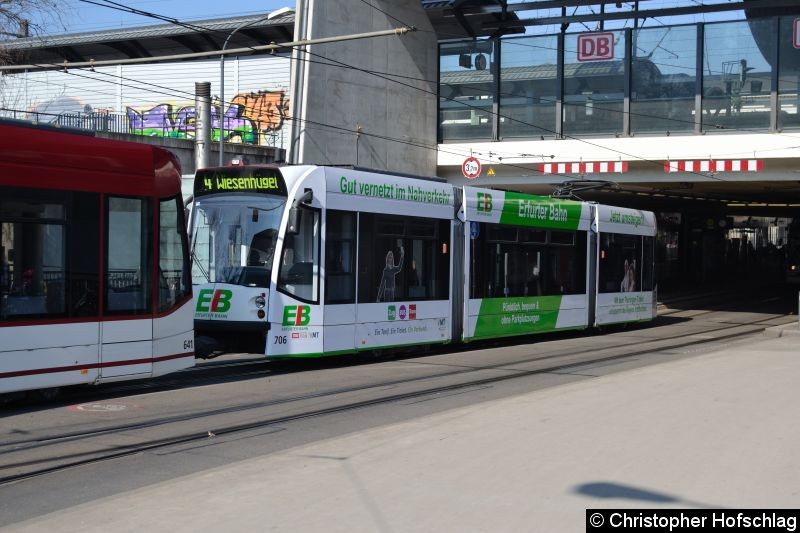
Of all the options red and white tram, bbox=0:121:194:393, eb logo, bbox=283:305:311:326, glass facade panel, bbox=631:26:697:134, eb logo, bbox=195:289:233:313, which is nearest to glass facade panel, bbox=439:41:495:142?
glass facade panel, bbox=631:26:697:134

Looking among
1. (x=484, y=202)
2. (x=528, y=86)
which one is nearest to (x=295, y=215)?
(x=484, y=202)

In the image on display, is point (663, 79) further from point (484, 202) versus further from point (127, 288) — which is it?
point (127, 288)

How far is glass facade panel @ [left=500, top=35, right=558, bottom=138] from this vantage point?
1390 inches

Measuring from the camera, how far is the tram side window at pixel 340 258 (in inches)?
578

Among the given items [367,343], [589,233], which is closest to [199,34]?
[589,233]

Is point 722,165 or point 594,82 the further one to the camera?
point 594,82

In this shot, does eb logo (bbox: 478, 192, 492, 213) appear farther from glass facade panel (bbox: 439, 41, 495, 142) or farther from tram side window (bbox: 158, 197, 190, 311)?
glass facade panel (bbox: 439, 41, 495, 142)

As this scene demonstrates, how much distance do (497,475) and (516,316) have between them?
13054mm

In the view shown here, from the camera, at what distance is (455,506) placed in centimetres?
624

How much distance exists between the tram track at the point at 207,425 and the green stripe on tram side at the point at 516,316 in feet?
5.46

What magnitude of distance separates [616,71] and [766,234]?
54789 mm

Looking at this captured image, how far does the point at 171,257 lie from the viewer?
12.2 meters

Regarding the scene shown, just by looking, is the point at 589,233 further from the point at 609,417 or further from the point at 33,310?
the point at 33,310

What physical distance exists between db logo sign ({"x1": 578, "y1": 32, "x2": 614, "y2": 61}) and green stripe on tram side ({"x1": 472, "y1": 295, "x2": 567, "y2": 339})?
52.1 feet
